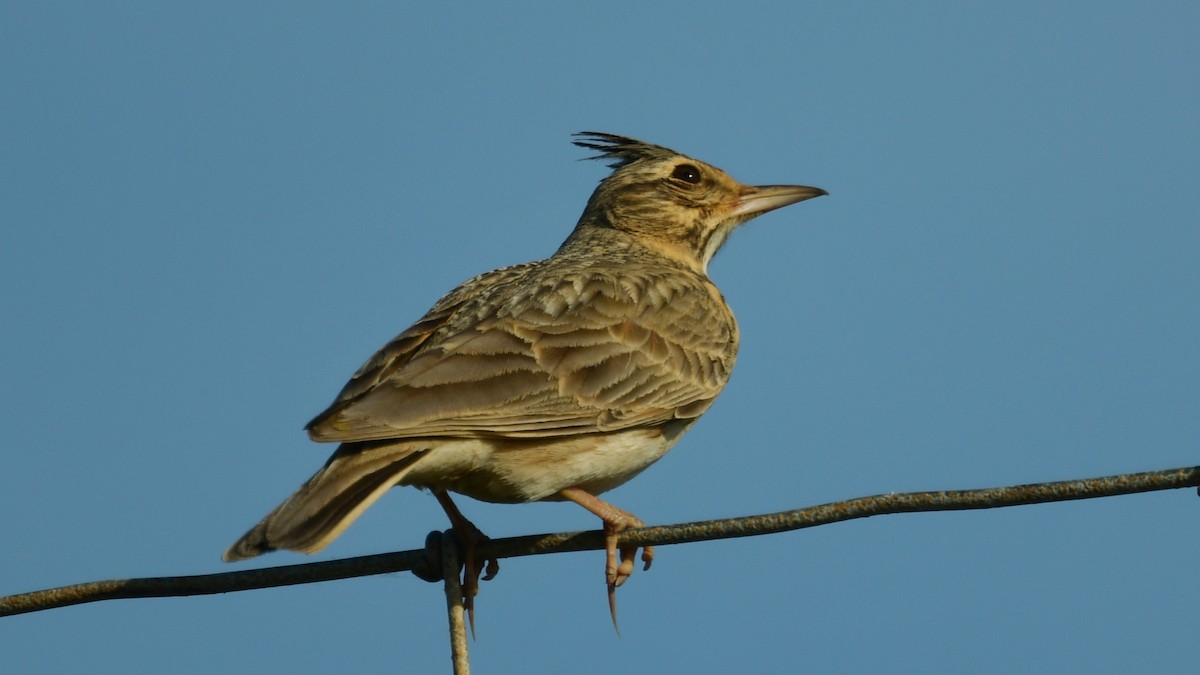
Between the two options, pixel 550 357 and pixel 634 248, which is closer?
pixel 550 357

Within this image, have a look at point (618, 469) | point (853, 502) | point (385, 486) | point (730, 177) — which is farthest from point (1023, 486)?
point (730, 177)

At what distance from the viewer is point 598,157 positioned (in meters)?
10.4

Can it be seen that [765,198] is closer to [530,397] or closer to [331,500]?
[530,397]

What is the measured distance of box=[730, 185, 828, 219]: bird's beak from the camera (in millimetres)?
9867

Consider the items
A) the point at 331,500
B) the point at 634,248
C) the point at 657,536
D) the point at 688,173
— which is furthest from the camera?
the point at 688,173

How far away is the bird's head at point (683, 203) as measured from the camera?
9.97 metres

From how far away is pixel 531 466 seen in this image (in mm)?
7039

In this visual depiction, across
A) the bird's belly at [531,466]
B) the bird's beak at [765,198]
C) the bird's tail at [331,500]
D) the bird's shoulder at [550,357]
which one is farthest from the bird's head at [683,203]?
the bird's tail at [331,500]

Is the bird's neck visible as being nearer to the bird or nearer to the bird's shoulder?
the bird

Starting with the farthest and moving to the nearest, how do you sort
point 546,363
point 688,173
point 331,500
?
point 688,173 → point 546,363 → point 331,500

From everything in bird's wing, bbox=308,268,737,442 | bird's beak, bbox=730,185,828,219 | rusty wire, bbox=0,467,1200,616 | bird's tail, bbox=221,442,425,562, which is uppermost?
bird's beak, bbox=730,185,828,219

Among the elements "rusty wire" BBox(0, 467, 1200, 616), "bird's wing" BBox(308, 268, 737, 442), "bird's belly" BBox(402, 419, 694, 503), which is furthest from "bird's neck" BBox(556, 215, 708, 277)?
"rusty wire" BBox(0, 467, 1200, 616)

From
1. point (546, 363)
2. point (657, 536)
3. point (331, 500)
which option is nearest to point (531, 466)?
point (546, 363)

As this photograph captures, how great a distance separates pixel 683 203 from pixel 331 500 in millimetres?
4673
